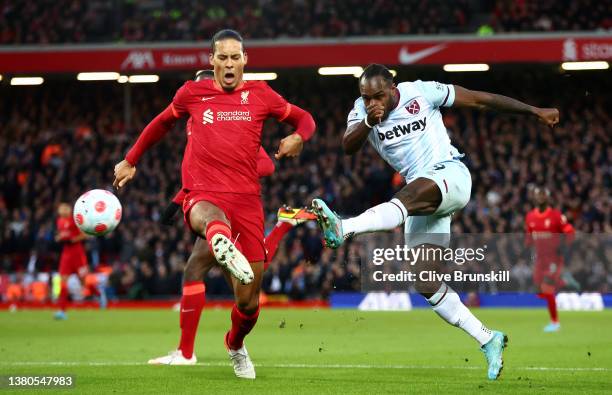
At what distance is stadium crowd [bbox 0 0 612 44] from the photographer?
28422mm

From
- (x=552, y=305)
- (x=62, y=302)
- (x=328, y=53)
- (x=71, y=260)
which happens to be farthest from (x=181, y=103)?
(x=328, y=53)

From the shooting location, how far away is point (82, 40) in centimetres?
3031

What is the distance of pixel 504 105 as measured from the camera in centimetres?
814

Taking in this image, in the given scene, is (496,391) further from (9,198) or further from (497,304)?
(9,198)

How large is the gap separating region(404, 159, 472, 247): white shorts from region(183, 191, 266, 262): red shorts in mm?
1241

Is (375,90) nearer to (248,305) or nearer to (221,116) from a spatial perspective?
(221,116)

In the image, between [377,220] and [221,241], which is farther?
[377,220]

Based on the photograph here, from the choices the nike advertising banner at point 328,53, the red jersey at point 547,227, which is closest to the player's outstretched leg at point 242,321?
the red jersey at point 547,227

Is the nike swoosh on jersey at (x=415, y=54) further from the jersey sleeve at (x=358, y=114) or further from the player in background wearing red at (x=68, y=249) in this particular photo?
the jersey sleeve at (x=358, y=114)

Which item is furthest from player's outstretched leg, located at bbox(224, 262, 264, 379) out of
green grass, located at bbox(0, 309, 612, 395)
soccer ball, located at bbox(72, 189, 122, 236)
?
soccer ball, located at bbox(72, 189, 122, 236)

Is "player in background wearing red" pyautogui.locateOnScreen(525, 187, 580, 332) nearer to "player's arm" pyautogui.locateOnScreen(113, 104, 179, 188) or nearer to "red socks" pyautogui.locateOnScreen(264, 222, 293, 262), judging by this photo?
"red socks" pyautogui.locateOnScreen(264, 222, 293, 262)

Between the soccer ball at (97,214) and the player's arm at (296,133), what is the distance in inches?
82.3

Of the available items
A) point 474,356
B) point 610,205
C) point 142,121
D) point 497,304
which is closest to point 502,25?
point 610,205

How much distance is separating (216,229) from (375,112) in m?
1.57
